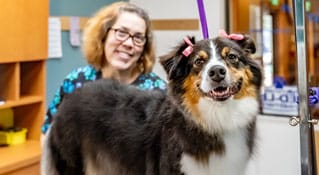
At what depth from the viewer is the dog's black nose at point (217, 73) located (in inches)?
51.6

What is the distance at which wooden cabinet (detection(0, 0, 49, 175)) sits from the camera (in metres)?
2.44

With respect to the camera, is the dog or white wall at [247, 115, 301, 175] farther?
white wall at [247, 115, 301, 175]

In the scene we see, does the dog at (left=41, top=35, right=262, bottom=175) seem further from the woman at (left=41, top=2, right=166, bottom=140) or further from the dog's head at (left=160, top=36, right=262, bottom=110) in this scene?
the woman at (left=41, top=2, right=166, bottom=140)

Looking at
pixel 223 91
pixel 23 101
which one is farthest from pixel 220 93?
pixel 23 101

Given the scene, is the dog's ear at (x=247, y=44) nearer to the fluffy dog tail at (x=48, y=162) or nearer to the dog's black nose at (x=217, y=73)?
the dog's black nose at (x=217, y=73)

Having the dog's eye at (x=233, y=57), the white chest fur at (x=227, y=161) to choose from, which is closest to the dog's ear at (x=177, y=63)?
the dog's eye at (x=233, y=57)

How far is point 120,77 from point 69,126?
1.56ft

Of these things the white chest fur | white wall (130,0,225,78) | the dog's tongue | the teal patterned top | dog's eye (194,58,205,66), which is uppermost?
white wall (130,0,225,78)

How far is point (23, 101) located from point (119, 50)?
972 mm

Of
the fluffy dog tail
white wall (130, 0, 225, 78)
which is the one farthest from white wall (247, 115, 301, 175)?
the fluffy dog tail

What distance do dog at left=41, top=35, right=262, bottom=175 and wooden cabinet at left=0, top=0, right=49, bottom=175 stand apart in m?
0.88

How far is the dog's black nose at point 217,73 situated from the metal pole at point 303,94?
0.28 meters

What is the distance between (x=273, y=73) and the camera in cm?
347

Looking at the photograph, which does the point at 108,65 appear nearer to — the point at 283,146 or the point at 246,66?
the point at 246,66
